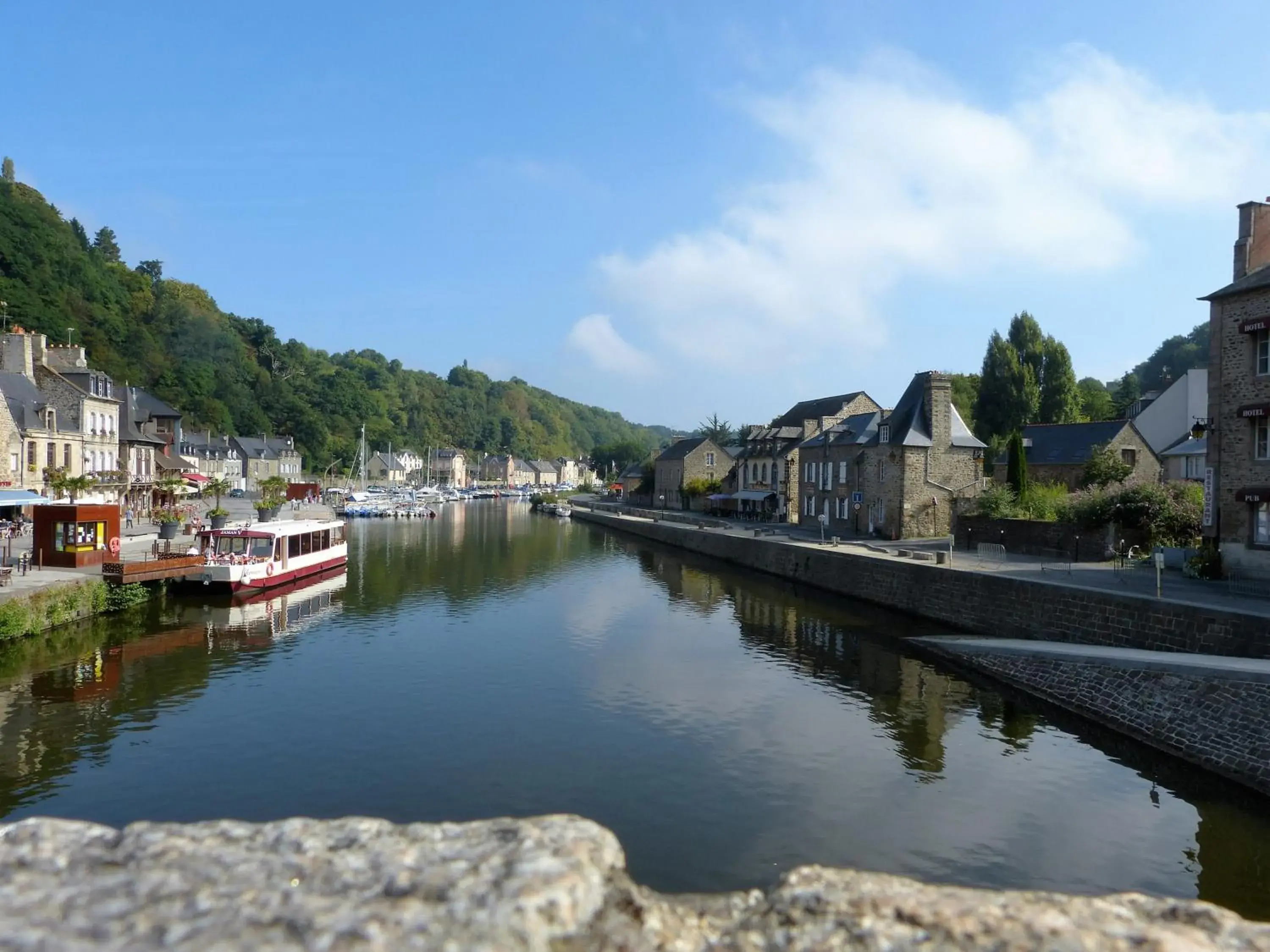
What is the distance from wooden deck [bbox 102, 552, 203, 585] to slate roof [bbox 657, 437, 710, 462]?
180 feet

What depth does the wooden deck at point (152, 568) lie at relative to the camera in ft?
80.9

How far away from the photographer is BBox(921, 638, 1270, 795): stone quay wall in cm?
1323

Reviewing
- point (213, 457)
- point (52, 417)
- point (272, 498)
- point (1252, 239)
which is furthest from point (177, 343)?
point (1252, 239)

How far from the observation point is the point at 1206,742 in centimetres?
1388

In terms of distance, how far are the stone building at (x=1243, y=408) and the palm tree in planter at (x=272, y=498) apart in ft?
125

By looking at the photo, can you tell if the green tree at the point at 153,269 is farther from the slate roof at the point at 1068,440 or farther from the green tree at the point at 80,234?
the slate roof at the point at 1068,440

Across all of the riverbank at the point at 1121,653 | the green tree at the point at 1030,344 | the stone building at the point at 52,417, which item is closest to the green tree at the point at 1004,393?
the green tree at the point at 1030,344

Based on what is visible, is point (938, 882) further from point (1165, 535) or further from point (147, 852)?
point (1165, 535)

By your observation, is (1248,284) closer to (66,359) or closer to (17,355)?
(17,355)

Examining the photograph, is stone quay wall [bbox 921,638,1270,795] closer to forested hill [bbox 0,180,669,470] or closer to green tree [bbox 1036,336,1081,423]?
green tree [bbox 1036,336,1081,423]

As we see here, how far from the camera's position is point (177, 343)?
101688 mm

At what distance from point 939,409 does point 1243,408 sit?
18798 millimetres

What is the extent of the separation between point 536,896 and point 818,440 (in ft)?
161

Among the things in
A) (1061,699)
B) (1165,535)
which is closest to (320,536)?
(1061,699)
